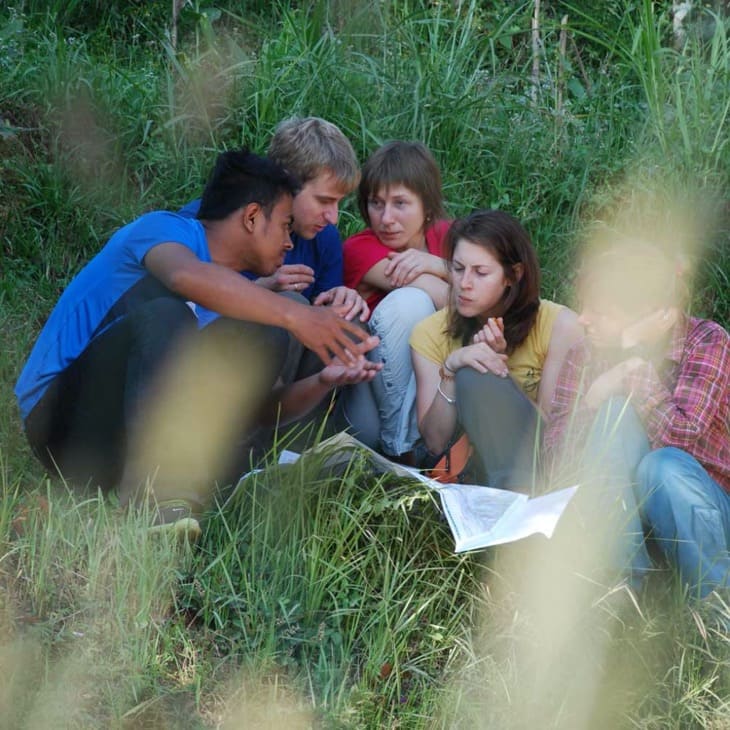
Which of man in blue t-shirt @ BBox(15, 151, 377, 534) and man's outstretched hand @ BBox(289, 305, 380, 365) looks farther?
man's outstretched hand @ BBox(289, 305, 380, 365)

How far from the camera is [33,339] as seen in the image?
465 cm

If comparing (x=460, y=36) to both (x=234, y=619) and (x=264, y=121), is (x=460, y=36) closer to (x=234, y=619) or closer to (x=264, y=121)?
(x=264, y=121)

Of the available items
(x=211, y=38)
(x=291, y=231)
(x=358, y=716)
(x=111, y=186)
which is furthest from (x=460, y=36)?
(x=358, y=716)

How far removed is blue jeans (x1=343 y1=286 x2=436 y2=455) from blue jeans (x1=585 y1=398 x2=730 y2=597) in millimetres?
858

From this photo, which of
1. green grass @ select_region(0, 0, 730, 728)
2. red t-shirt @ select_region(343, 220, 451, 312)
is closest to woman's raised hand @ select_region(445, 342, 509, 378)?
green grass @ select_region(0, 0, 730, 728)

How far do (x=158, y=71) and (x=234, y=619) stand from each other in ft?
11.6

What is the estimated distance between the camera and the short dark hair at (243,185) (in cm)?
363

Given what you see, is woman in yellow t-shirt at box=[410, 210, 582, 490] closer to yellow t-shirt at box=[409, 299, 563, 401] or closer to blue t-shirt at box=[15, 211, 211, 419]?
yellow t-shirt at box=[409, 299, 563, 401]

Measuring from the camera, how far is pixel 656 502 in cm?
312

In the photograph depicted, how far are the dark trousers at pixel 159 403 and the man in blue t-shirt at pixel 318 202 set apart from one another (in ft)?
1.45

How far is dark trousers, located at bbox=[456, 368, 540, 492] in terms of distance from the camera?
3438 mm

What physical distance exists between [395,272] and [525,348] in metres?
0.55

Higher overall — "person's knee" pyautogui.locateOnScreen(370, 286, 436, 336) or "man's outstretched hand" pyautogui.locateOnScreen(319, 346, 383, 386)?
"person's knee" pyautogui.locateOnScreen(370, 286, 436, 336)

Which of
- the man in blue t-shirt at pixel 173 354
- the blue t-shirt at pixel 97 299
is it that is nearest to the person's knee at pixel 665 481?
the man in blue t-shirt at pixel 173 354
